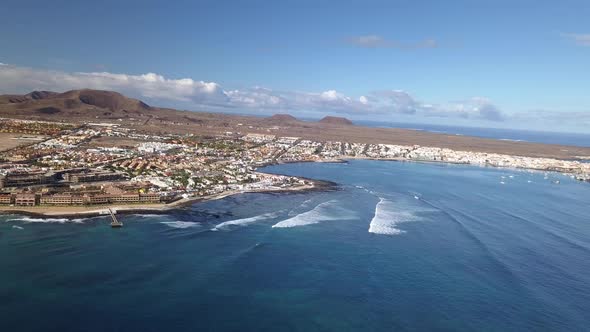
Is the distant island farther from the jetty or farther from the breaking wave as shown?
the breaking wave

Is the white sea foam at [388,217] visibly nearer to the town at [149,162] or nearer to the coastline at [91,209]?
the town at [149,162]

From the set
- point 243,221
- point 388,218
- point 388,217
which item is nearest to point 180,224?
point 243,221

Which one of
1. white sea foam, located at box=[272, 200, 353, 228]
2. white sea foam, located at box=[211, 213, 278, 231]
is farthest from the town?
white sea foam, located at box=[272, 200, 353, 228]

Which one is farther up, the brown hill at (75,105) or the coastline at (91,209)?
the brown hill at (75,105)

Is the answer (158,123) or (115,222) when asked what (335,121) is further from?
(115,222)

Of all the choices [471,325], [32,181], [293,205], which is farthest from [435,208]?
[32,181]

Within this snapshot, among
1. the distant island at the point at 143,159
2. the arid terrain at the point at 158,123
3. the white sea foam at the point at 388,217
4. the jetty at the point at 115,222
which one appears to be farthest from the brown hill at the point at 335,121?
the jetty at the point at 115,222

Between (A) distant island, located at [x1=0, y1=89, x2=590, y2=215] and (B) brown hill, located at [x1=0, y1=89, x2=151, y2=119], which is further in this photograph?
(B) brown hill, located at [x1=0, y1=89, x2=151, y2=119]
